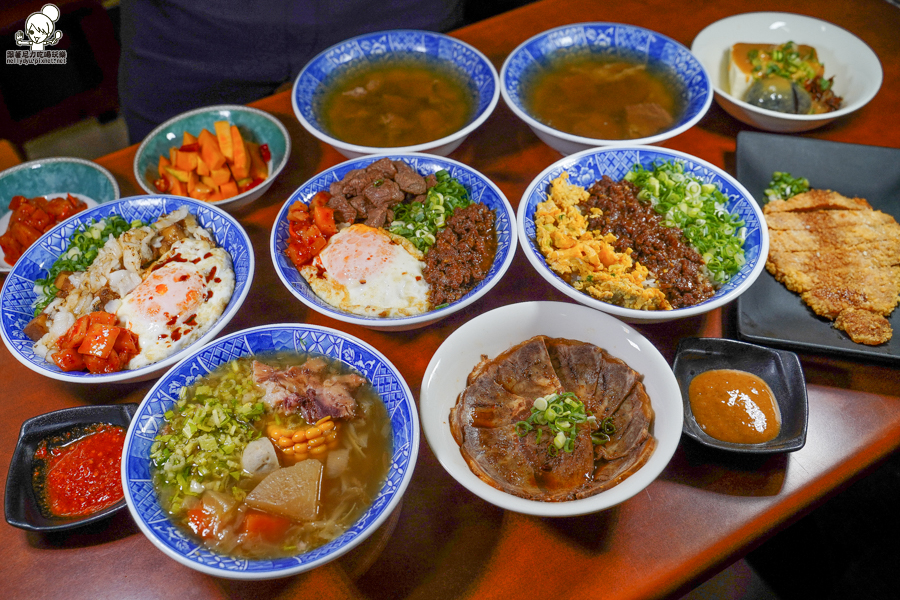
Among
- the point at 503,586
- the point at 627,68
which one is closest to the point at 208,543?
the point at 503,586

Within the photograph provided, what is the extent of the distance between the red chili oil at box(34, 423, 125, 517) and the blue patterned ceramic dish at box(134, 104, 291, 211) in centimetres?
122

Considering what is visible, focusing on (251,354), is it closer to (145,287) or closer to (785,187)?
(145,287)

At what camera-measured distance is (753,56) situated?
10.5 feet

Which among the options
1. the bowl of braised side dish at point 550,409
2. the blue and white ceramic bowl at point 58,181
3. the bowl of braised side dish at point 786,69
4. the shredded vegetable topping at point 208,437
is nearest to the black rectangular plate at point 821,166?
the bowl of braised side dish at point 786,69

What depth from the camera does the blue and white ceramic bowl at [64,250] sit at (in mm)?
1946

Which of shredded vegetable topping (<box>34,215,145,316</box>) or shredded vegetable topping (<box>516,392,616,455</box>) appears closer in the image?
shredded vegetable topping (<box>516,392,616,455</box>)

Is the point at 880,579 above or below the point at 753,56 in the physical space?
below

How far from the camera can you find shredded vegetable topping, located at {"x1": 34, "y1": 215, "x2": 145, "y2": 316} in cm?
231

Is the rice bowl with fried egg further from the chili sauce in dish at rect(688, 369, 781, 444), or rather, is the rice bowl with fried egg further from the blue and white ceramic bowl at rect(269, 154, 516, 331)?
the chili sauce in dish at rect(688, 369, 781, 444)

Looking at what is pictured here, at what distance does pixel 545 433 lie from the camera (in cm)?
185

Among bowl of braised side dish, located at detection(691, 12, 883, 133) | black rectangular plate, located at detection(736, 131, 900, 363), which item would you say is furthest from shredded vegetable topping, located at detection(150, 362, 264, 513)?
bowl of braised side dish, located at detection(691, 12, 883, 133)

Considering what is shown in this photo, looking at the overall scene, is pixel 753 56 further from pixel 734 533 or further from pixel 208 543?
pixel 208 543

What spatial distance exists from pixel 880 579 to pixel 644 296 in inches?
74.2

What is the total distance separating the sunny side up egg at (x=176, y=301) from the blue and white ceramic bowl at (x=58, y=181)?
83cm
